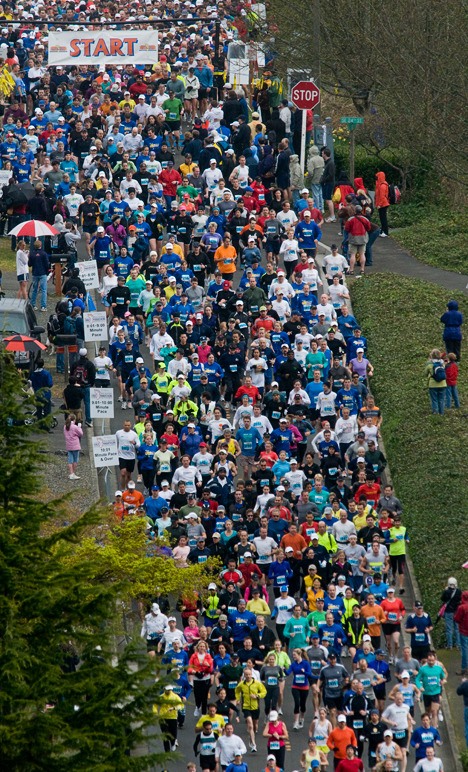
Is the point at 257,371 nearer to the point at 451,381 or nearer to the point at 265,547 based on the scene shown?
the point at 451,381

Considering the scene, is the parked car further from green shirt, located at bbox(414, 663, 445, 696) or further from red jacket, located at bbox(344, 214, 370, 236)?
green shirt, located at bbox(414, 663, 445, 696)

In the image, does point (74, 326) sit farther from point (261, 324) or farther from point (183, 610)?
point (183, 610)

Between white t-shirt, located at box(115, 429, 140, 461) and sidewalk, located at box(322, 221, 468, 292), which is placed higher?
white t-shirt, located at box(115, 429, 140, 461)

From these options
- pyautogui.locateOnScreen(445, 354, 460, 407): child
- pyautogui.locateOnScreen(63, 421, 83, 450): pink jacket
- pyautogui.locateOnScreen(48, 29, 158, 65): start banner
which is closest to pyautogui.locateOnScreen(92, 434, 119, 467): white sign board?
pyautogui.locateOnScreen(63, 421, 83, 450): pink jacket

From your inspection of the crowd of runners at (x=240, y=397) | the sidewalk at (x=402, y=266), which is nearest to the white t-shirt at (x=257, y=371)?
the crowd of runners at (x=240, y=397)

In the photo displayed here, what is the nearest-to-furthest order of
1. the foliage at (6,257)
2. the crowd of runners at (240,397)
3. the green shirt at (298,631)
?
the crowd of runners at (240,397) → the green shirt at (298,631) → the foliage at (6,257)

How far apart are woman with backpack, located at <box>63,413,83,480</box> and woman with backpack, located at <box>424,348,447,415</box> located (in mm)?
5494

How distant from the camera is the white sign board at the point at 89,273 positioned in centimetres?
3244

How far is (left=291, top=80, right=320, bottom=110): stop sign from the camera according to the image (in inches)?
1542

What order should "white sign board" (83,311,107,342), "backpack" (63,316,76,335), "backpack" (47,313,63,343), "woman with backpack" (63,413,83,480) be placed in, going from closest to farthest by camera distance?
"woman with backpack" (63,413,83,480) → "white sign board" (83,311,107,342) → "backpack" (63,316,76,335) → "backpack" (47,313,63,343)

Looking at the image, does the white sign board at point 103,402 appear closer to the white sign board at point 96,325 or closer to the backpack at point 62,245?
the white sign board at point 96,325

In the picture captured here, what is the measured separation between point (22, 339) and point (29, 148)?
12.0 metres

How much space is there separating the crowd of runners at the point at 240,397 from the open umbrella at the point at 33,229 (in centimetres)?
50

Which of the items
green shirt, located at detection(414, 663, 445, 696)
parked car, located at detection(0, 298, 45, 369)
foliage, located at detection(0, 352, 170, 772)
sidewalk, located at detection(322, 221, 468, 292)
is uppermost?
foliage, located at detection(0, 352, 170, 772)
